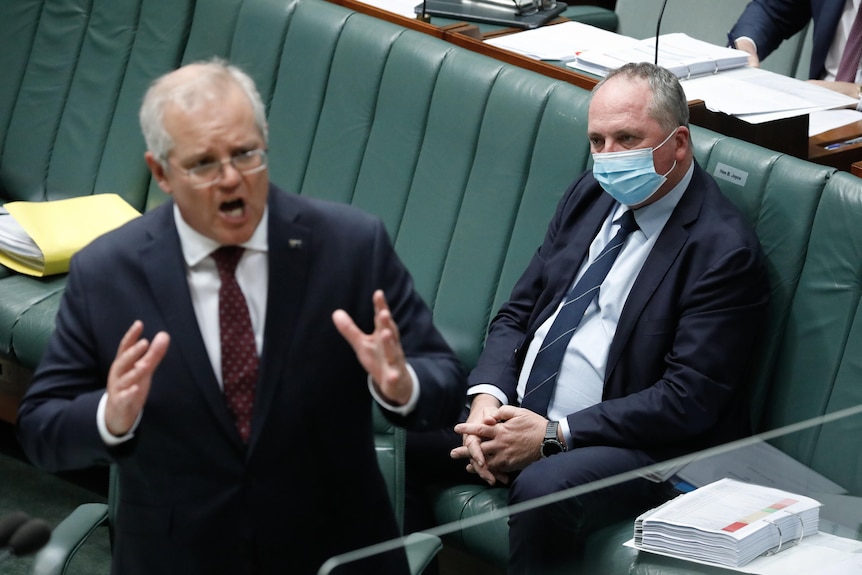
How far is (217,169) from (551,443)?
1.07 m

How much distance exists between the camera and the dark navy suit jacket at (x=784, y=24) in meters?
3.47

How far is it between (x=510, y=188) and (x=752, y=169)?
1.92ft

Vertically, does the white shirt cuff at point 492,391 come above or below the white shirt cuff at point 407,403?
below

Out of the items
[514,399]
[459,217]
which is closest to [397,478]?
[514,399]

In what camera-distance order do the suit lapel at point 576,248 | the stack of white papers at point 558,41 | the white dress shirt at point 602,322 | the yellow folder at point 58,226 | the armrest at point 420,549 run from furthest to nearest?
the yellow folder at point 58,226
the stack of white papers at point 558,41
the suit lapel at point 576,248
the white dress shirt at point 602,322
the armrest at point 420,549

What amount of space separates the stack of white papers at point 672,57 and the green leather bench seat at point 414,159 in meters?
0.18

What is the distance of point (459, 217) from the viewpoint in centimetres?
291

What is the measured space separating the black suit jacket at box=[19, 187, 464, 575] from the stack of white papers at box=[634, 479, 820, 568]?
316 millimetres

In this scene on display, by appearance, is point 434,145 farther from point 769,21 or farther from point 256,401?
point 256,401

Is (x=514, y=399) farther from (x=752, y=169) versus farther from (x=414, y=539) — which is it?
(x=414, y=539)

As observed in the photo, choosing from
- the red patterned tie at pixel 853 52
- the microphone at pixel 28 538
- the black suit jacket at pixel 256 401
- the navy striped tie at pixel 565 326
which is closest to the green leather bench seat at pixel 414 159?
the navy striped tie at pixel 565 326

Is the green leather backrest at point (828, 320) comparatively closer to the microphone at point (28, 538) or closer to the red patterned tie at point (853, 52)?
the red patterned tie at point (853, 52)

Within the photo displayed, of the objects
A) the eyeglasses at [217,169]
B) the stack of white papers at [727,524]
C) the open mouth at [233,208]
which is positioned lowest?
the stack of white papers at [727,524]

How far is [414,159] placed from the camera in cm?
301
